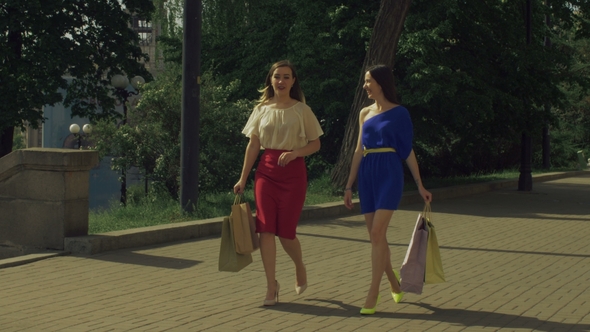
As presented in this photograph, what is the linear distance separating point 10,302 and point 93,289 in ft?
2.53

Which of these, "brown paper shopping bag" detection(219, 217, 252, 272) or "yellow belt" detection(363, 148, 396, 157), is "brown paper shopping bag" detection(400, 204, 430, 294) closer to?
"yellow belt" detection(363, 148, 396, 157)

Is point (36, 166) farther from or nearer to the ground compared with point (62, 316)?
farther from the ground

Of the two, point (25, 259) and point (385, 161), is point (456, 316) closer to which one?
point (385, 161)

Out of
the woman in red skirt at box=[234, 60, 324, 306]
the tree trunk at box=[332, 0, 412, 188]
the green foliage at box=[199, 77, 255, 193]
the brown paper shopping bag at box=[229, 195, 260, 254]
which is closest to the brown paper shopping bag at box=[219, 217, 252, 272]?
the brown paper shopping bag at box=[229, 195, 260, 254]

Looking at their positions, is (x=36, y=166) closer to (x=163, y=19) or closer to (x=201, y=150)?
(x=201, y=150)

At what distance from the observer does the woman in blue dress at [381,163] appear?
6.62 metres

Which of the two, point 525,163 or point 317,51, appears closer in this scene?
point 317,51

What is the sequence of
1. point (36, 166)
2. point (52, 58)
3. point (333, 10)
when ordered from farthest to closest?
1. point (52, 58)
2. point (333, 10)
3. point (36, 166)

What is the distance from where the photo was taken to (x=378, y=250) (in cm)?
668

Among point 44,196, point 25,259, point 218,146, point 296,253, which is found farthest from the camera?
point 218,146

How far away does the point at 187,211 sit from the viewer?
11875 mm

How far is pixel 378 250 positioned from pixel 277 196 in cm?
88

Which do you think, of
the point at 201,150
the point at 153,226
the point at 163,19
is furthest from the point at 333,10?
the point at 163,19

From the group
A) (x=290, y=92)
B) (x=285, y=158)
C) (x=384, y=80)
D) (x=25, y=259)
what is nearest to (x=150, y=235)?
(x=25, y=259)
